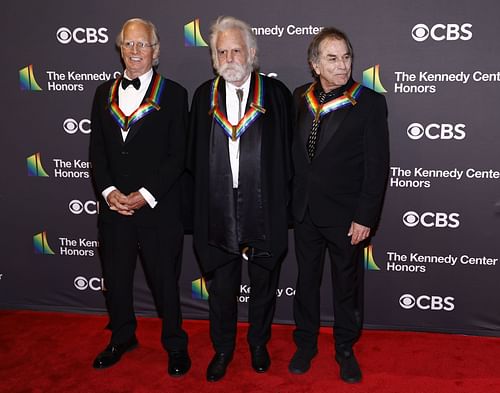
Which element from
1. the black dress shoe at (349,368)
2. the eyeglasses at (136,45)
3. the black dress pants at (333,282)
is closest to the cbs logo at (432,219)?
the black dress pants at (333,282)

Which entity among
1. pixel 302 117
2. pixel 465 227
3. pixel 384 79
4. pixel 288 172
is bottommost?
pixel 465 227

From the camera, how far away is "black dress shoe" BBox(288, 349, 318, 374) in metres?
3.08

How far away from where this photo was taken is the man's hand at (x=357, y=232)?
112 inches

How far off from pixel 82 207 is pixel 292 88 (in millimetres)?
1745

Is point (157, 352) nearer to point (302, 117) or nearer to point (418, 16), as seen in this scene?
point (302, 117)

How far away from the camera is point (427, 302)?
3.65m

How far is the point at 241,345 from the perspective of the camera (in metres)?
3.44

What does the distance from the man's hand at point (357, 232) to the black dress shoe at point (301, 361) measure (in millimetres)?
773

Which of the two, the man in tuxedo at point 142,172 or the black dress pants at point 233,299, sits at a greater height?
the man in tuxedo at point 142,172

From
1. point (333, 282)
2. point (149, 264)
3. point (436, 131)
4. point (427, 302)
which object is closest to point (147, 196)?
point (149, 264)

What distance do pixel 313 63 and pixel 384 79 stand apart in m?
0.76

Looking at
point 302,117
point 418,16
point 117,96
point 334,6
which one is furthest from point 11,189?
point 418,16

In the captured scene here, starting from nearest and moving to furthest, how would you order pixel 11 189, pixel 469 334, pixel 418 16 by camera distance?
pixel 418 16 < pixel 469 334 < pixel 11 189

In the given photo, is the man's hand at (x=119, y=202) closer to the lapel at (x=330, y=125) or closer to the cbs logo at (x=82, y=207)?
the cbs logo at (x=82, y=207)
